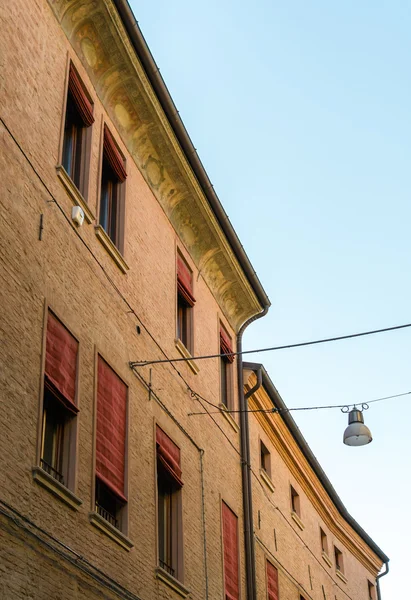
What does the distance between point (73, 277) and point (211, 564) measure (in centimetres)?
604

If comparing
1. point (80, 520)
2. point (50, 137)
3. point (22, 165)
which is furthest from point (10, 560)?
point (50, 137)

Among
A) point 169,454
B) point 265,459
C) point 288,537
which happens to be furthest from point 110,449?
point 288,537

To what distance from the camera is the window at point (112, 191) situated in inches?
550

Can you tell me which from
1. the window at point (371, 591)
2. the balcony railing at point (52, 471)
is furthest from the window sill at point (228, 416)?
the window at point (371, 591)

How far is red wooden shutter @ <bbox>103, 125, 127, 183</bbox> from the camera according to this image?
14.1m

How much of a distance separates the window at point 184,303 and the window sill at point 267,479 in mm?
5212

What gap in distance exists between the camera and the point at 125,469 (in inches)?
491

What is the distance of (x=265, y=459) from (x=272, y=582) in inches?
119

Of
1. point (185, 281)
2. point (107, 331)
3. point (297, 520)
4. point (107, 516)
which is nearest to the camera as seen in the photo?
point (107, 516)

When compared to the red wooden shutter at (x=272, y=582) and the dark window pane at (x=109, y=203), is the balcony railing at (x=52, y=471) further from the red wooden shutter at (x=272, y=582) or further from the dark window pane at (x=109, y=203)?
the red wooden shutter at (x=272, y=582)

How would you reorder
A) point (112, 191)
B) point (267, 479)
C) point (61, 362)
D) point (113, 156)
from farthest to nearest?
point (267, 479), point (112, 191), point (113, 156), point (61, 362)

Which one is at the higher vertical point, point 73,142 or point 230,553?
point 73,142

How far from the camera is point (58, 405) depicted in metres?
11.0

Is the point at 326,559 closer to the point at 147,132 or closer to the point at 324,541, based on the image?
the point at 324,541
